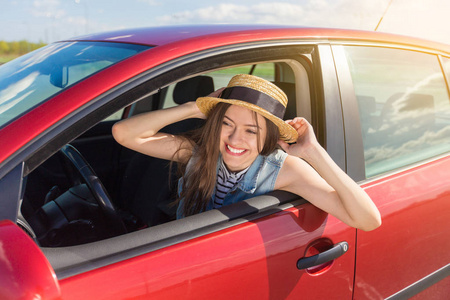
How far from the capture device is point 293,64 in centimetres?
158

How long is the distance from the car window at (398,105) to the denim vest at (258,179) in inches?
13.7

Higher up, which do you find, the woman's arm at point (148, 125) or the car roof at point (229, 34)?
the car roof at point (229, 34)

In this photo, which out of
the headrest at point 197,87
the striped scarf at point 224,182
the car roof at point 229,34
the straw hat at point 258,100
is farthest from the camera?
the headrest at point 197,87

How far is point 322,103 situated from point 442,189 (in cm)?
65

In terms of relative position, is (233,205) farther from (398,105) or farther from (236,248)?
(398,105)

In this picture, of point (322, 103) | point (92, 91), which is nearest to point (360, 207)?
point (322, 103)

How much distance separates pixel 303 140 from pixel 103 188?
2.60 feet

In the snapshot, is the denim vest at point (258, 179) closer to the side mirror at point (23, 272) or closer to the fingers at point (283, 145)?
the fingers at point (283, 145)

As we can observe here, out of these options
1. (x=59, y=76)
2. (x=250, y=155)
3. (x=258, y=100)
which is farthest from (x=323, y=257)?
(x=59, y=76)

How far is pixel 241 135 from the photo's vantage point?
61.7 inches

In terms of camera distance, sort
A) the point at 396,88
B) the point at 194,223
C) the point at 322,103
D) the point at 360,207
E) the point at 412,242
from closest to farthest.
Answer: the point at 194,223
the point at 360,207
the point at 322,103
the point at 412,242
the point at 396,88

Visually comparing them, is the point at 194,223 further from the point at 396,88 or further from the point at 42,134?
the point at 396,88

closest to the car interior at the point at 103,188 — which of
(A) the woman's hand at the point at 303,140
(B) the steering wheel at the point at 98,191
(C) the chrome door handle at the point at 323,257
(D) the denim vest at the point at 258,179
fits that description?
(B) the steering wheel at the point at 98,191

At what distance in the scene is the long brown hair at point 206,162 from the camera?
1.57 m
